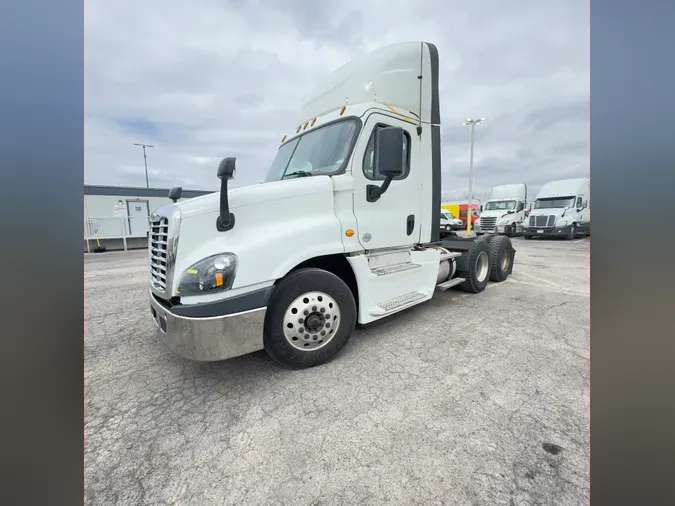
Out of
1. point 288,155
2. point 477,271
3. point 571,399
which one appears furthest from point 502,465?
point 477,271

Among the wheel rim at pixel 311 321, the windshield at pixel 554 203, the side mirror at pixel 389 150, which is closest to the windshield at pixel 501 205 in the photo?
the windshield at pixel 554 203

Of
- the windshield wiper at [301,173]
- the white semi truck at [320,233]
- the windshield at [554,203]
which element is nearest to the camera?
the white semi truck at [320,233]

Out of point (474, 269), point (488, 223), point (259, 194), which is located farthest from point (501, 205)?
point (259, 194)

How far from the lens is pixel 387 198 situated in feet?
12.2

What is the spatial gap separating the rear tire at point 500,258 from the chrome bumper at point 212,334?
5.48 m

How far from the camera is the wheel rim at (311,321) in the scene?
2.90 m

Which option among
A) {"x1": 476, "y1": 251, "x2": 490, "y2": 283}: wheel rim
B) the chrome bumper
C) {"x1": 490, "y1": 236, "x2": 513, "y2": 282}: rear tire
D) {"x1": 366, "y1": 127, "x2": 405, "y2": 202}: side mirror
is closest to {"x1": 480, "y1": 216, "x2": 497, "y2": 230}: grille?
{"x1": 490, "y1": 236, "x2": 513, "y2": 282}: rear tire

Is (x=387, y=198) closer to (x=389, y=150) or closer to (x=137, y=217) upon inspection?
(x=389, y=150)

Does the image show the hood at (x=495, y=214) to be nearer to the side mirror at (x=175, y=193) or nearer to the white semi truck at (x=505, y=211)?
the white semi truck at (x=505, y=211)

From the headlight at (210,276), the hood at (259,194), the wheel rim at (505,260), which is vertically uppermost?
the hood at (259,194)

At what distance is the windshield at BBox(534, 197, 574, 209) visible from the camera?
1831 centimetres

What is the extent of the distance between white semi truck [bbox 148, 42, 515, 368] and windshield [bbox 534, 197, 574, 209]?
18.7m

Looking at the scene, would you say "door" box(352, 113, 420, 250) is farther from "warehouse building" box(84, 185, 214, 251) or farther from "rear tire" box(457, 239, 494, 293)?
"warehouse building" box(84, 185, 214, 251)

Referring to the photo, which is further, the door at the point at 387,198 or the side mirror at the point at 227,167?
the door at the point at 387,198
